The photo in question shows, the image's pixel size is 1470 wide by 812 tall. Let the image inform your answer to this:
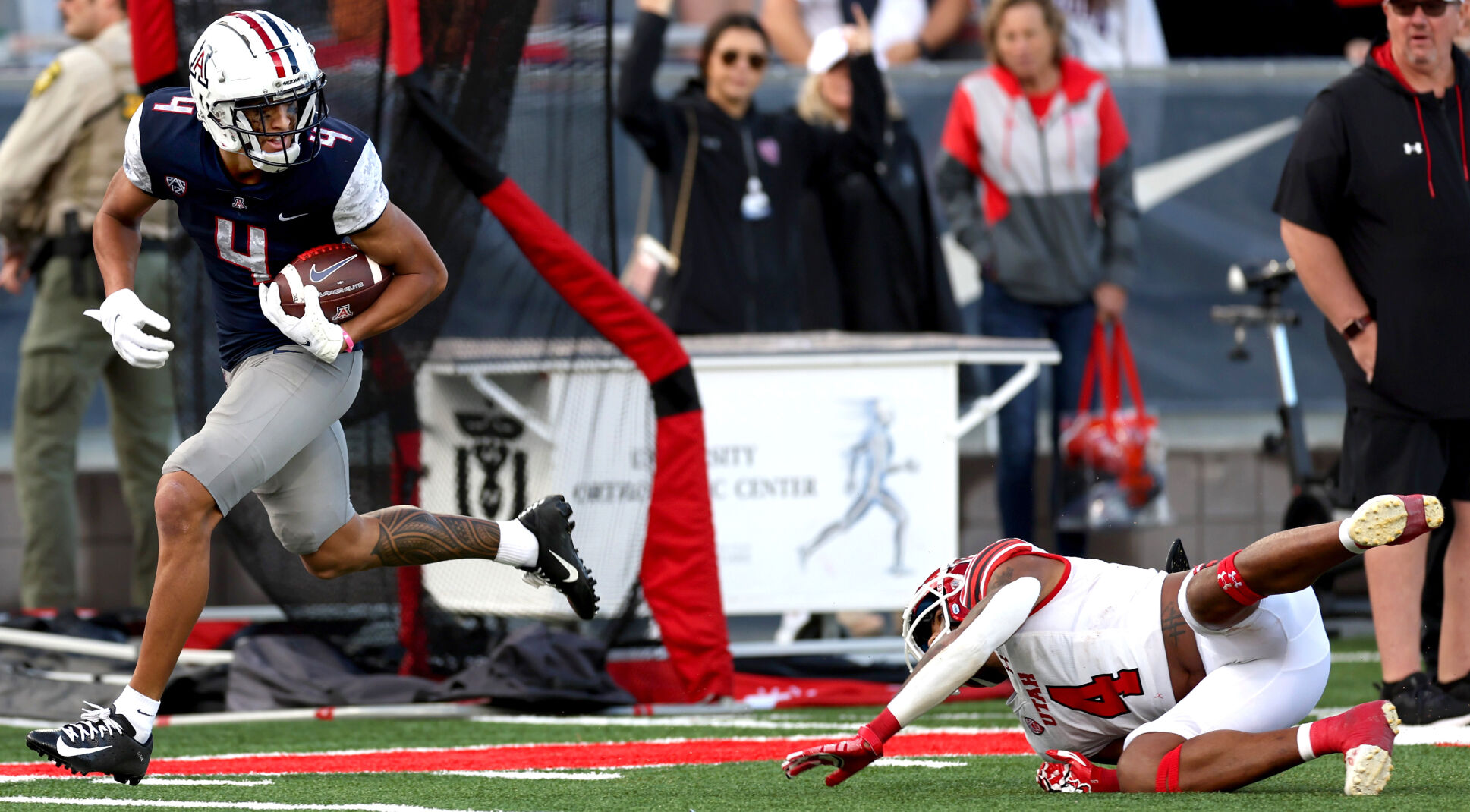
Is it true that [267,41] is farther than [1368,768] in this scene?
Yes

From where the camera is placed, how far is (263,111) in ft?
14.9

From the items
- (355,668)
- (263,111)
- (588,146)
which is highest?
(263,111)

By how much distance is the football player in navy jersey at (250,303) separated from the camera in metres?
4.47

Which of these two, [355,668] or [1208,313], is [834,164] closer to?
[1208,313]

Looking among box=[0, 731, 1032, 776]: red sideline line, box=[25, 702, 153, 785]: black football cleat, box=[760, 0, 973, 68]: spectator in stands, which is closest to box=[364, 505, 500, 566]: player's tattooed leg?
box=[0, 731, 1032, 776]: red sideline line

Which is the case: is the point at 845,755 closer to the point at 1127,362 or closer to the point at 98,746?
the point at 98,746

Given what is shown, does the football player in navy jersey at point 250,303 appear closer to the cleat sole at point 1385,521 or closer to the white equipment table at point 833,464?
the white equipment table at point 833,464

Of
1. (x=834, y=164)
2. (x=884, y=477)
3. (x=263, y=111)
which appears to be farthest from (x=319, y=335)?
(x=834, y=164)

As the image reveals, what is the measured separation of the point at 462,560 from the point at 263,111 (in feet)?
8.15

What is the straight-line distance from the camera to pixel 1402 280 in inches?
222

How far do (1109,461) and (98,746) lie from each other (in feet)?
14.9

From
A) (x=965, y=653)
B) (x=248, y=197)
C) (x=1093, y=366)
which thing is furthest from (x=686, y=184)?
(x=965, y=653)

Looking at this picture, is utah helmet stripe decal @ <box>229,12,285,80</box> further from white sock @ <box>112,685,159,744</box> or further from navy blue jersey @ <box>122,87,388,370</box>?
white sock @ <box>112,685,159,744</box>

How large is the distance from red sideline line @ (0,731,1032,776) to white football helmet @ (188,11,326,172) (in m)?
1.65
